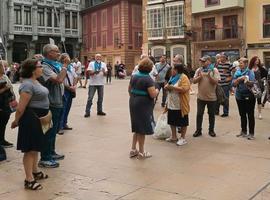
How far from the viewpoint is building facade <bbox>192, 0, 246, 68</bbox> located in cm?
3484

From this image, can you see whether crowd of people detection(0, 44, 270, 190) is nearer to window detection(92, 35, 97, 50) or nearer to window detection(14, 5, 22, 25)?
window detection(14, 5, 22, 25)

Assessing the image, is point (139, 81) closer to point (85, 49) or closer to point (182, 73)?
point (182, 73)

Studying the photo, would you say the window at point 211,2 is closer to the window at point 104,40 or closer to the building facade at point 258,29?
the building facade at point 258,29

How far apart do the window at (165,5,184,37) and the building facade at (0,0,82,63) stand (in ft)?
40.5

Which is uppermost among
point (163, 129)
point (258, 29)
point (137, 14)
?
point (137, 14)

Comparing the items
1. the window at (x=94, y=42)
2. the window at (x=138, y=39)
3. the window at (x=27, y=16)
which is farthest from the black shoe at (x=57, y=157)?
the window at (x=94, y=42)

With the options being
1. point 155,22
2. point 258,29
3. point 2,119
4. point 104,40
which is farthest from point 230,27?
point 2,119

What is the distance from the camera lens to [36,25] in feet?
167

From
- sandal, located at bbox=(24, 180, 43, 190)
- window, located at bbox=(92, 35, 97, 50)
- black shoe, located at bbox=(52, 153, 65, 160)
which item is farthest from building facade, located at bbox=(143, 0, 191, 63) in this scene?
sandal, located at bbox=(24, 180, 43, 190)

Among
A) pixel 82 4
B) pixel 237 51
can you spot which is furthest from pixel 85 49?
pixel 237 51

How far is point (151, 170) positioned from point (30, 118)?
1.85m

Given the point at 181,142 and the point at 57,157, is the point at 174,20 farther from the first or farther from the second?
the point at 57,157

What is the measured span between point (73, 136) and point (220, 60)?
4957 millimetres

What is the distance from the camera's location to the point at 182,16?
39.4m
